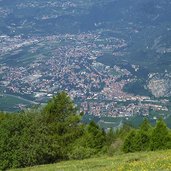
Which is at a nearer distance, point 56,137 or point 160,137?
point 160,137

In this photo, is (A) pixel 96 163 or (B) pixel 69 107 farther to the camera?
(B) pixel 69 107

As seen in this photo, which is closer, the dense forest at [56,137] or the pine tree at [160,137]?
the dense forest at [56,137]

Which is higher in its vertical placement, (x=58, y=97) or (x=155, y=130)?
(x=58, y=97)

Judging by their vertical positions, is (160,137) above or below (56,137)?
below

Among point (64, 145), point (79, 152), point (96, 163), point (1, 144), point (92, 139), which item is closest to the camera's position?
point (96, 163)

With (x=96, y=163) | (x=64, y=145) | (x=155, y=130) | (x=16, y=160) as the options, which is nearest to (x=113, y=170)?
(x=96, y=163)

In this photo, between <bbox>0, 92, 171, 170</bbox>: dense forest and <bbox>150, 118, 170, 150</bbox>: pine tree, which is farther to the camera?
<bbox>150, 118, 170, 150</bbox>: pine tree

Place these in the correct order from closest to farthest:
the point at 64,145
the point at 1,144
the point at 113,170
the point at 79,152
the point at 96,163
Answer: the point at 113,170 → the point at 96,163 → the point at 1,144 → the point at 79,152 → the point at 64,145

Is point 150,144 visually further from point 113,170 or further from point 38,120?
point 113,170
